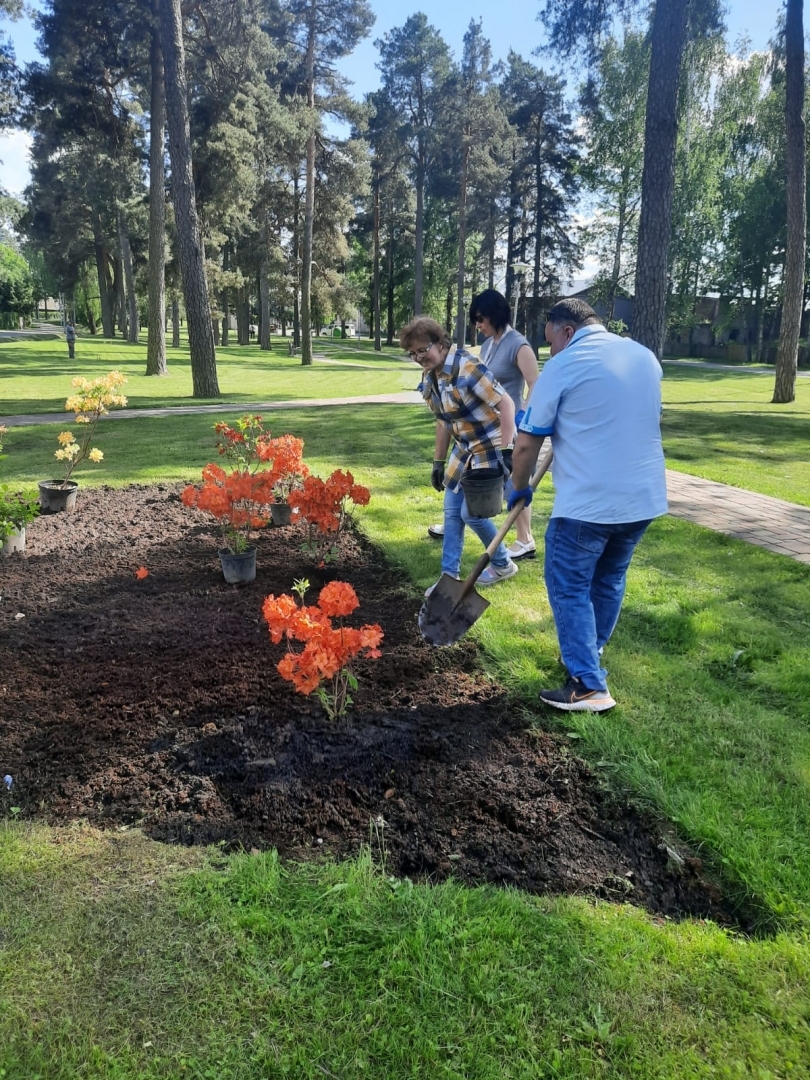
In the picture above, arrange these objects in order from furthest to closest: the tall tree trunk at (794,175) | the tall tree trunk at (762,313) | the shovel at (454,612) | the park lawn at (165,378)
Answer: the tall tree trunk at (762,313) < the park lawn at (165,378) < the tall tree trunk at (794,175) < the shovel at (454,612)

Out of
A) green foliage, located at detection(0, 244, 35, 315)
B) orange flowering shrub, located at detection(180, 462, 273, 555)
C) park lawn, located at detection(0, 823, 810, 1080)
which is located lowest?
park lawn, located at detection(0, 823, 810, 1080)

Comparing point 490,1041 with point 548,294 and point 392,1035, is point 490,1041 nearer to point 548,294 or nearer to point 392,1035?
point 392,1035

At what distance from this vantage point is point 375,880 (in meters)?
2.10

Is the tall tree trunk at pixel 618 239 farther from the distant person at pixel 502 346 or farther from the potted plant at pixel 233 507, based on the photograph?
the potted plant at pixel 233 507

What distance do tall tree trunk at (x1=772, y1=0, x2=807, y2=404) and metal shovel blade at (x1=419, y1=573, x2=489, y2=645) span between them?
14961 mm

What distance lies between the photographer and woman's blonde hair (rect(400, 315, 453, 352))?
3.72m

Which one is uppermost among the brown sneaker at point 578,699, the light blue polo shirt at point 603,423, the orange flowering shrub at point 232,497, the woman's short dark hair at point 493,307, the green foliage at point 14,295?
the green foliage at point 14,295

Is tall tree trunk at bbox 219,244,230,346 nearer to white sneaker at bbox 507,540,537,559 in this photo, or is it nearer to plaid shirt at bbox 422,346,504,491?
white sneaker at bbox 507,540,537,559

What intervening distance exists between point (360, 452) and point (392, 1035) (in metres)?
8.00

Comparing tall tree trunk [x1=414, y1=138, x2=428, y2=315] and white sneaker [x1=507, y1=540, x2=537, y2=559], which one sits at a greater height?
tall tree trunk [x1=414, y1=138, x2=428, y2=315]

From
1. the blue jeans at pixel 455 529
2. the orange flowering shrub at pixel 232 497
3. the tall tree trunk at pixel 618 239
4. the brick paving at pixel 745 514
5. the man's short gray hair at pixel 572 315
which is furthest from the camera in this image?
the tall tree trunk at pixel 618 239

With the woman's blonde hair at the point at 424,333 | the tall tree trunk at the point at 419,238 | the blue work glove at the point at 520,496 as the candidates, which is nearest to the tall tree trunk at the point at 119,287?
the tall tree trunk at the point at 419,238

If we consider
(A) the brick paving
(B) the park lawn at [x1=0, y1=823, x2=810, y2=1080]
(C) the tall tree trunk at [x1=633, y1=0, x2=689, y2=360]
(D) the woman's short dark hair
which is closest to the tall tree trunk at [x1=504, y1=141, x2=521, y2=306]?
(C) the tall tree trunk at [x1=633, y1=0, x2=689, y2=360]

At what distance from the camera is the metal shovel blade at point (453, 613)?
3.27 m
